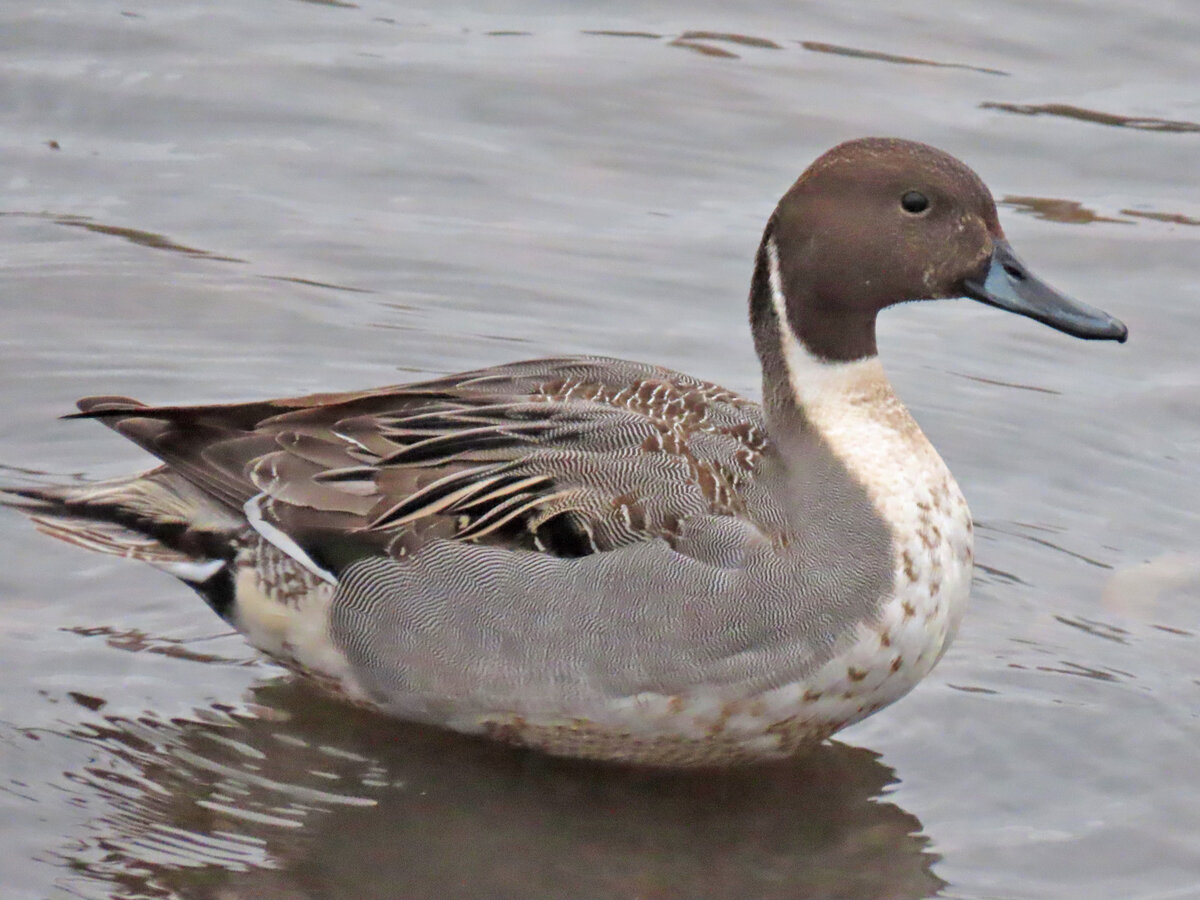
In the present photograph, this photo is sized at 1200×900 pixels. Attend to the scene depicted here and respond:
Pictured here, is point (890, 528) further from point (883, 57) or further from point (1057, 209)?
point (883, 57)

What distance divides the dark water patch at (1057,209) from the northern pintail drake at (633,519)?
321 cm

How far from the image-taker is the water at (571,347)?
4820mm

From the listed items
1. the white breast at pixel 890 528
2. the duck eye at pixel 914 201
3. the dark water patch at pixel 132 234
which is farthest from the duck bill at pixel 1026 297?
the dark water patch at pixel 132 234

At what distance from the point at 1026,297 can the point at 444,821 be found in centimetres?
191

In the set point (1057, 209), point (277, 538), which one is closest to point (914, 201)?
point (277, 538)

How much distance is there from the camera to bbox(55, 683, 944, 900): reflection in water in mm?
4637

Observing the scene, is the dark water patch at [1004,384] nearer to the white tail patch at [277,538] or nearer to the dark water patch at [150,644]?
the dark water patch at [150,644]

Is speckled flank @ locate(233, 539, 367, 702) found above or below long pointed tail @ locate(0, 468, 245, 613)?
below

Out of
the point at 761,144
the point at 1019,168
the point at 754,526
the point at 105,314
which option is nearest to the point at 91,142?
the point at 105,314

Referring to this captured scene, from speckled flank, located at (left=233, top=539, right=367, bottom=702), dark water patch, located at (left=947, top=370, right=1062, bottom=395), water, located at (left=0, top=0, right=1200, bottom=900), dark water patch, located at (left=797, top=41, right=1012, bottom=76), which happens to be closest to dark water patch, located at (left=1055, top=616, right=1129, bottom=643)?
water, located at (left=0, top=0, right=1200, bottom=900)

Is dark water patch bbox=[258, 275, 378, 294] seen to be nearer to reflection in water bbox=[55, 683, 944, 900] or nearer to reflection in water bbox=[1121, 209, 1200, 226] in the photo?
reflection in water bbox=[55, 683, 944, 900]

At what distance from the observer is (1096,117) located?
28.8 feet

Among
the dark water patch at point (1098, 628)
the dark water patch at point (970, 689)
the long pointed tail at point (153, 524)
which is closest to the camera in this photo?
the long pointed tail at point (153, 524)

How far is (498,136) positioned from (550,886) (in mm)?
4538
